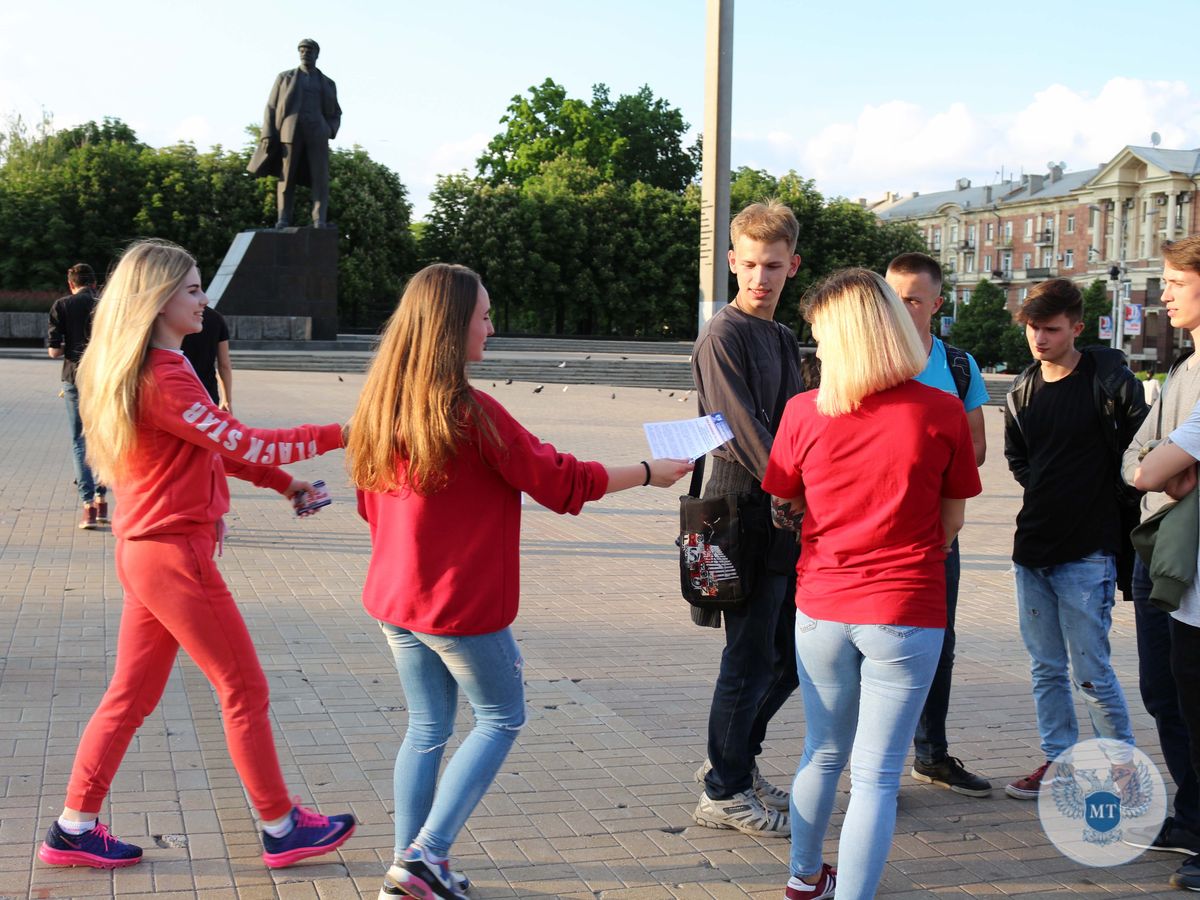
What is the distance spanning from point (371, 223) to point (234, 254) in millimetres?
16140

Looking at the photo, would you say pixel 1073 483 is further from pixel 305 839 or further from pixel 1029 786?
pixel 305 839

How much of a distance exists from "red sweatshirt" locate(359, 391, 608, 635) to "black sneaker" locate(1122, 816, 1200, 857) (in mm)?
2226

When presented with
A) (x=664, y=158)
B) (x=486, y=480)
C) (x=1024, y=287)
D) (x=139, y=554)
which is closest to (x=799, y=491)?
(x=486, y=480)

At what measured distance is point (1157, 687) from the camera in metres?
3.83

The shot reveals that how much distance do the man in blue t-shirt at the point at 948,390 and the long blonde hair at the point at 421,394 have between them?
73.1 inches

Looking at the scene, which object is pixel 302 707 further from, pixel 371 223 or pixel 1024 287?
pixel 1024 287

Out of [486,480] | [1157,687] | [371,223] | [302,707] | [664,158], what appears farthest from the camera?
[664,158]

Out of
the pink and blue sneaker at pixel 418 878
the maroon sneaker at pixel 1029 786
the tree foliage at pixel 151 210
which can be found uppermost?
the tree foliage at pixel 151 210

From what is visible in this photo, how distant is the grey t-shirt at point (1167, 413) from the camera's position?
135 inches

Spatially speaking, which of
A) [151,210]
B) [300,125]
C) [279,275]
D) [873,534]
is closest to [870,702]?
[873,534]

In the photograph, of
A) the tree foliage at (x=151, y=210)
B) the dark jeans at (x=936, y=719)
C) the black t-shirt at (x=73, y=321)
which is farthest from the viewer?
the tree foliage at (x=151, y=210)

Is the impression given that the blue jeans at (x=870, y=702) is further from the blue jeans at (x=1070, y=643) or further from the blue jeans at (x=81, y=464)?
the blue jeans at (x=81, y=464)

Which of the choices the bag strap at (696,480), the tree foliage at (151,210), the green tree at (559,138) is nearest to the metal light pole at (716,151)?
the bag strap at (696,480)

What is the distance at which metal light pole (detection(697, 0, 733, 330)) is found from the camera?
1134 cm
